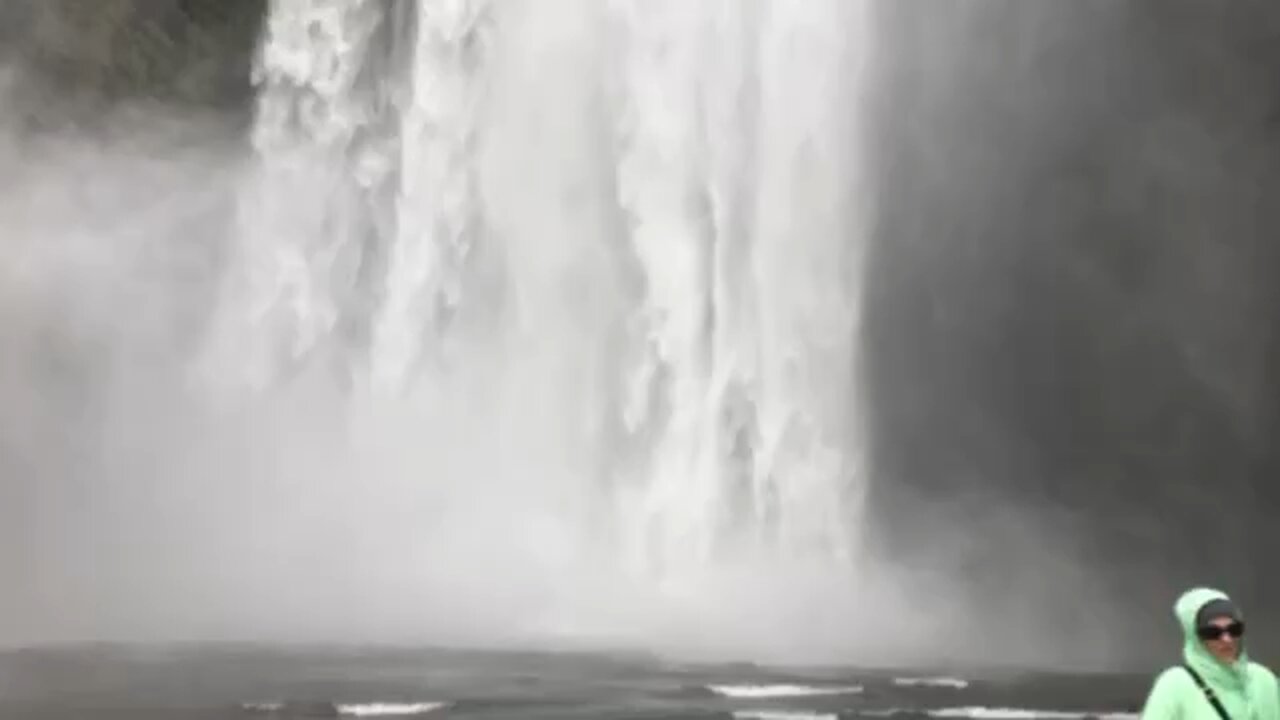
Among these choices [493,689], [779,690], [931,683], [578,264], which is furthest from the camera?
[578,264]

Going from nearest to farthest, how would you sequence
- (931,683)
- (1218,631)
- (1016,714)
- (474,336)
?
1. (1218,631)
2. (1016,714)
3. (931,683)
4. (474,336)

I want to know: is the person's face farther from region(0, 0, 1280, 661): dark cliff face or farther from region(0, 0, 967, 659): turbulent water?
region(0, 0, 1280, 661): dark cliff face

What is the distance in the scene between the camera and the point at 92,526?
84.5ft

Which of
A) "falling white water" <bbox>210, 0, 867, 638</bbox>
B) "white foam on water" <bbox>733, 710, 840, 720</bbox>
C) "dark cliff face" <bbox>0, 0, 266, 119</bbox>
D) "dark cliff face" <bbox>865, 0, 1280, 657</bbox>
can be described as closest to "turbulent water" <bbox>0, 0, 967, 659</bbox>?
"falling white water" <bbox>210, 0, 867, 638</bbox>

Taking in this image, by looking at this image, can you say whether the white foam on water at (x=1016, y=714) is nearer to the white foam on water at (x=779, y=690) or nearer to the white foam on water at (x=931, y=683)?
the white foam on water at (x=779, y=690)

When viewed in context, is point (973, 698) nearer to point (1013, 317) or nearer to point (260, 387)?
point (1013, 317)

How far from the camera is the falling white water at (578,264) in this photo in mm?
23641

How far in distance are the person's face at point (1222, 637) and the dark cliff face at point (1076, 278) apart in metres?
19.0

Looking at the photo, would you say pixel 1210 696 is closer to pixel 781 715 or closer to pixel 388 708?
pixel 781 715

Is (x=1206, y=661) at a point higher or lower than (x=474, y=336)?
lower

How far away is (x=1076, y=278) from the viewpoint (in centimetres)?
2606

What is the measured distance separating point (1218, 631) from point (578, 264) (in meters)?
20.1

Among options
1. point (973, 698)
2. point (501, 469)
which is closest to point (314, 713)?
point (973, 698)

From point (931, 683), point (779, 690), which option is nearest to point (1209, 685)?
point (779, 690)
